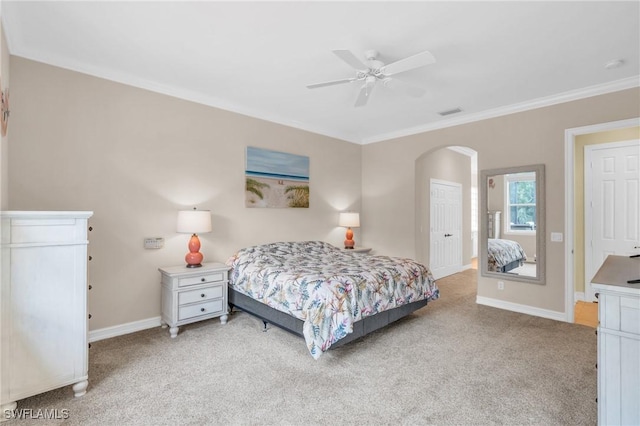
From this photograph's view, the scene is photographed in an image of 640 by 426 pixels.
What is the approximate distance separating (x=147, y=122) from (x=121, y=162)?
0.54m

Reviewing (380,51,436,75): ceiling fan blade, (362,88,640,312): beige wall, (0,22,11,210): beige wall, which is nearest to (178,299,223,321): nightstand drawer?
(0,22,11,210): beige wall

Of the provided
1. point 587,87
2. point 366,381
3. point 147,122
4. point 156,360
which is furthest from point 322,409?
point 587,87

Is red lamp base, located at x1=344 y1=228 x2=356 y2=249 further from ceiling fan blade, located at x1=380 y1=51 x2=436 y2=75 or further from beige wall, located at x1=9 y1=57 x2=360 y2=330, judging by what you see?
ceiling fan blade, located at x1=380 y1=51 x2=436 y2=75

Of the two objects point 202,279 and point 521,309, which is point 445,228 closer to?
point 521,309

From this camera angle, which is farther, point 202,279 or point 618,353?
point 202,279

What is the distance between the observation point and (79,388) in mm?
2223

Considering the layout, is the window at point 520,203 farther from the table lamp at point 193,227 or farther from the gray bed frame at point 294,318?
the table lamp at point 193,227

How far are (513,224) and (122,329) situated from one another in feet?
16.6

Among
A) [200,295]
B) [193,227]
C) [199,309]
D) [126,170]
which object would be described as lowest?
[199,309]

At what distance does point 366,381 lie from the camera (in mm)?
2434

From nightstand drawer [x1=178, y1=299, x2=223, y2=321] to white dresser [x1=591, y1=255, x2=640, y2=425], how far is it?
330cm

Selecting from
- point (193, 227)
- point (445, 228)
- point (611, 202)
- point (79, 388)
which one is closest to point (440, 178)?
point (445, 228)

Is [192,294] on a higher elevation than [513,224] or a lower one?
lower

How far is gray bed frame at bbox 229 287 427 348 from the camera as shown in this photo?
294 cm
